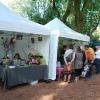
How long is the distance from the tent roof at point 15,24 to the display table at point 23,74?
50.5 inches

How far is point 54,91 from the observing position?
10266 mm

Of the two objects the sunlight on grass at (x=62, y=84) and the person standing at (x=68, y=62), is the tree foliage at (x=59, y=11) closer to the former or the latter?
the person standing at (x=68, y=62)

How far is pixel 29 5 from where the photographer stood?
3388 cm

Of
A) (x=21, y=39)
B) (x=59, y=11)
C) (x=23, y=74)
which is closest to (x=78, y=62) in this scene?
(x=21, y=39)

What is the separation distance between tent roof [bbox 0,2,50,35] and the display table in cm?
128

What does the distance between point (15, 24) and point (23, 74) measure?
177 cm

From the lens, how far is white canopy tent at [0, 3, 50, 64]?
9.98 metres

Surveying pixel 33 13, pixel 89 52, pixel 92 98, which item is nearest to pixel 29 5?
pixel 33 13

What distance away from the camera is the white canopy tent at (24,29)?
9977 mm

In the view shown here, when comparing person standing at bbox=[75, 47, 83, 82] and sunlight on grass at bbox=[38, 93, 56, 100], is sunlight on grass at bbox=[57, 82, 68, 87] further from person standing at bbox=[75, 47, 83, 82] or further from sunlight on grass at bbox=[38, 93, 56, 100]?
sunlight on grass at bbox=[38, 93, 56, 100]

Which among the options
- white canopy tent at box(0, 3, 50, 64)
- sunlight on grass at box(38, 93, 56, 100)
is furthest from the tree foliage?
sunlight on grass at box(38, 93, 56, 100)

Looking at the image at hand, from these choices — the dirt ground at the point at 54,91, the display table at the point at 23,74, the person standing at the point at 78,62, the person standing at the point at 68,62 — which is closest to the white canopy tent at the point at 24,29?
the display table at the point at 23,74

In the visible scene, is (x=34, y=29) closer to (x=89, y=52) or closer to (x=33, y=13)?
(x=89, y=52)

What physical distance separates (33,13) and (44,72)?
66.6 feet
